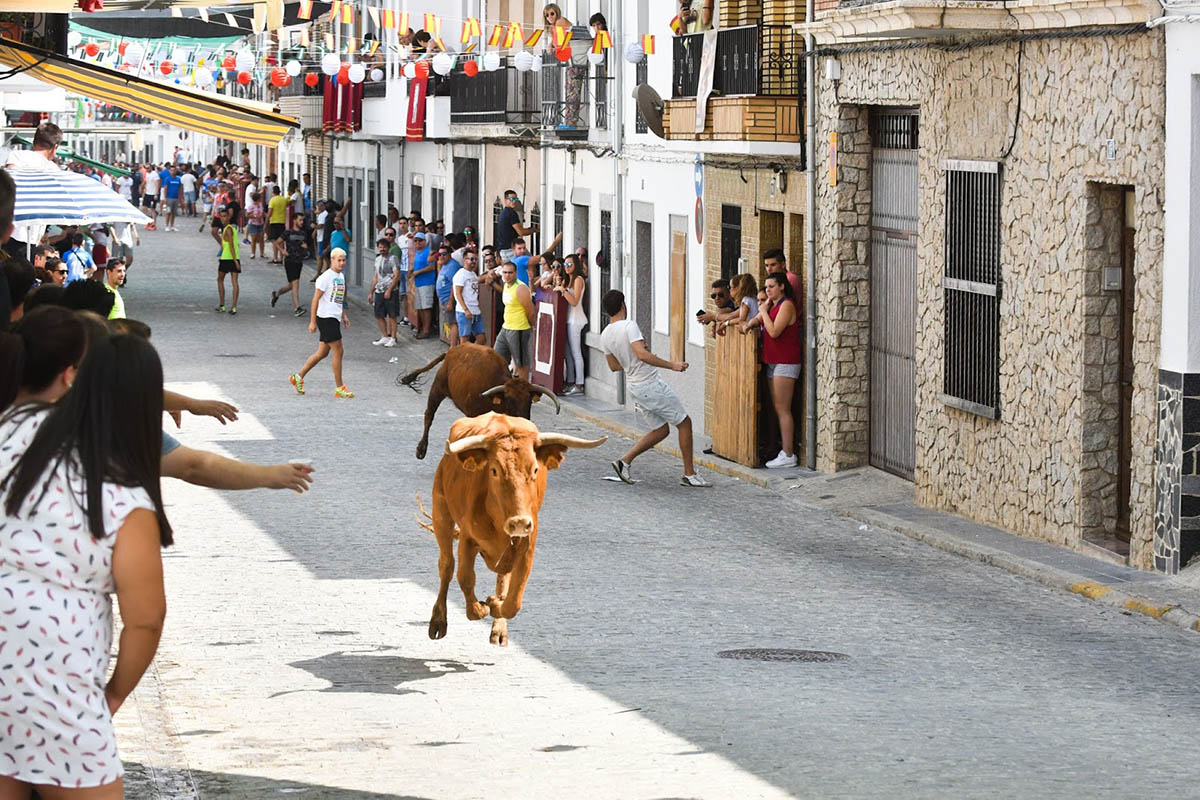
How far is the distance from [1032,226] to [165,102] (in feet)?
22.0

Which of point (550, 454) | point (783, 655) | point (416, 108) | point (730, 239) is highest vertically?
point (416, 108)

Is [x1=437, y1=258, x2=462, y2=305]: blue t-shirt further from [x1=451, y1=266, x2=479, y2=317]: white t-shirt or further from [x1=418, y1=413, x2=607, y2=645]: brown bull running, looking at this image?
[x1=418, y1=413, x2=607, y2=645]: brown bull running

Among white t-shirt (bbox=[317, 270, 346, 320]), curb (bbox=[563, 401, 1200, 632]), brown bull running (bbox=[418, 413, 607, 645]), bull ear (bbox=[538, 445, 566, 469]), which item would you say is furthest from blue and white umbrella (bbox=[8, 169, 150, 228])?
bull ear (bbox=[538, 445, 566, 469])

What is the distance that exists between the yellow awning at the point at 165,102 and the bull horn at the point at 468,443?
6.68m

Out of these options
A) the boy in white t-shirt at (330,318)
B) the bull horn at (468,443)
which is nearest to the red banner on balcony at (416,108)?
the boy in white t-shirt at (330,318)

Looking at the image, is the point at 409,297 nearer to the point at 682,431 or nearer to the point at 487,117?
the point at 487,117

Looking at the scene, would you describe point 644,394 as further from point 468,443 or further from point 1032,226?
point 468,443

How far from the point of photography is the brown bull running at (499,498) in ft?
35.7

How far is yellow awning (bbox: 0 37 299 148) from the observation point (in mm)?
17078

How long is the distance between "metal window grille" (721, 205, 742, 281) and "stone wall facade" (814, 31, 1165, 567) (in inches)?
125

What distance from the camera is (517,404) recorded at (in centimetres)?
1427

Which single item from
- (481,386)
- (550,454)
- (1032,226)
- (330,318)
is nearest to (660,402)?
(481,386)

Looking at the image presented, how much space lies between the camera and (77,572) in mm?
A: 5355

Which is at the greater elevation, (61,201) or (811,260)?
(61,201)
